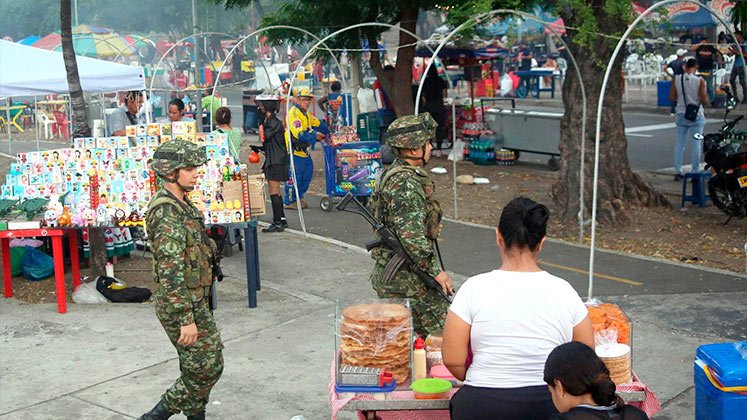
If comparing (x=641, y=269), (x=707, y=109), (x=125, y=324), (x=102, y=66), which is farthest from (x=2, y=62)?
(x=707, y=109)

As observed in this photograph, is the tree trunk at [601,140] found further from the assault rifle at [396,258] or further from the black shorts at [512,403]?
the black shorts at [512,403]

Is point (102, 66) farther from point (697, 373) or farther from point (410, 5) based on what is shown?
point (697, 373)

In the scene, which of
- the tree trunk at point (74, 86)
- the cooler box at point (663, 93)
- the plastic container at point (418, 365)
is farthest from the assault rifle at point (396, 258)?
the cooler box at point (663, 93)

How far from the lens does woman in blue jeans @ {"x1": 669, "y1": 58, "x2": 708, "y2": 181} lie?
15.2 m

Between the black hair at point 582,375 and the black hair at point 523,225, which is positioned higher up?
the black hair at point 523,225

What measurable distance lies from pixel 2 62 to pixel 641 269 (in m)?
8.89

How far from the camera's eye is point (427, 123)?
5.75 m

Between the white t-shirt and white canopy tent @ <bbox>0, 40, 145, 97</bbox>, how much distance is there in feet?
32.9

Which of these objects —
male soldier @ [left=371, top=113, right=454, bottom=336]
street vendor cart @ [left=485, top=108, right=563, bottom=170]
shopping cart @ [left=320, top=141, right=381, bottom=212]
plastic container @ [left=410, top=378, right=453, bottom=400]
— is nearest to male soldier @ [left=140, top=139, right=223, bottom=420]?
male soldier @ [left=371, top=113, right=454, bottom=336]

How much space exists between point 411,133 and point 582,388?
2.42 m

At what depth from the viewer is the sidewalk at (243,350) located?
668 centimetres

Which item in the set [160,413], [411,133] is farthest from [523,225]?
[160,413]

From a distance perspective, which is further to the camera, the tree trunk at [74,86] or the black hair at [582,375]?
the tree trunk at [74,86]

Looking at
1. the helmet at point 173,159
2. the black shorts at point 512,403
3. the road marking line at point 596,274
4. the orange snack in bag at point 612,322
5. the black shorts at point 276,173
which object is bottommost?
the road marking line at point 596,274
